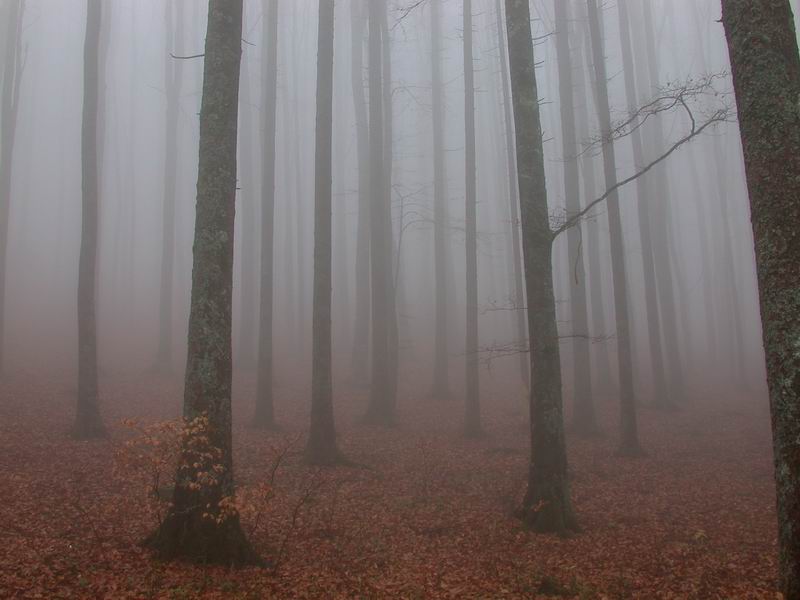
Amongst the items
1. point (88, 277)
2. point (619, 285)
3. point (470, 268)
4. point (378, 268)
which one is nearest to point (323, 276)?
point (378, 268)

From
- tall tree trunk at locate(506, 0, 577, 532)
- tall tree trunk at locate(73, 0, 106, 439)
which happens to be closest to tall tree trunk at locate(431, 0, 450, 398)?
tall tree trunk at locate(506, 0, 577, 532)

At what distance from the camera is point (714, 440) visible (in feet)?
46.7

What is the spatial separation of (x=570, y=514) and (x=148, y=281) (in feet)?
126

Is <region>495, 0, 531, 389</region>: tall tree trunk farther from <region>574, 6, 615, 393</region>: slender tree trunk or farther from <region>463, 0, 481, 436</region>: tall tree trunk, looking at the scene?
<region>574, 6, 615, 393</region>: slender tree trunk

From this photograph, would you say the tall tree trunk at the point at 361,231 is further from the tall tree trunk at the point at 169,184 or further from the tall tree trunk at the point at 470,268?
the tall tree trunk at the point at 169,184

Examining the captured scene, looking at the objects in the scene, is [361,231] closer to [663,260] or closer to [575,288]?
[575,288]

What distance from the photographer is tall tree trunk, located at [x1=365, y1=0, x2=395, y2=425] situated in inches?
579

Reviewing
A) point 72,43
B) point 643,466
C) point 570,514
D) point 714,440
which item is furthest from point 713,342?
point 72,43

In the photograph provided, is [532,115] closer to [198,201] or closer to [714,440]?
[198,201]

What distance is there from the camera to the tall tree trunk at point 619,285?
12391 mm

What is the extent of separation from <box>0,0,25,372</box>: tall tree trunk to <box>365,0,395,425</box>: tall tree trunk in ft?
37.3

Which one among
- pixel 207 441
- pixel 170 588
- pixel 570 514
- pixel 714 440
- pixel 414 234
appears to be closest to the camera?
pixel 170 588

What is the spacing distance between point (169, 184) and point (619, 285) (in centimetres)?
1925

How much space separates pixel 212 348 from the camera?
6160mm
